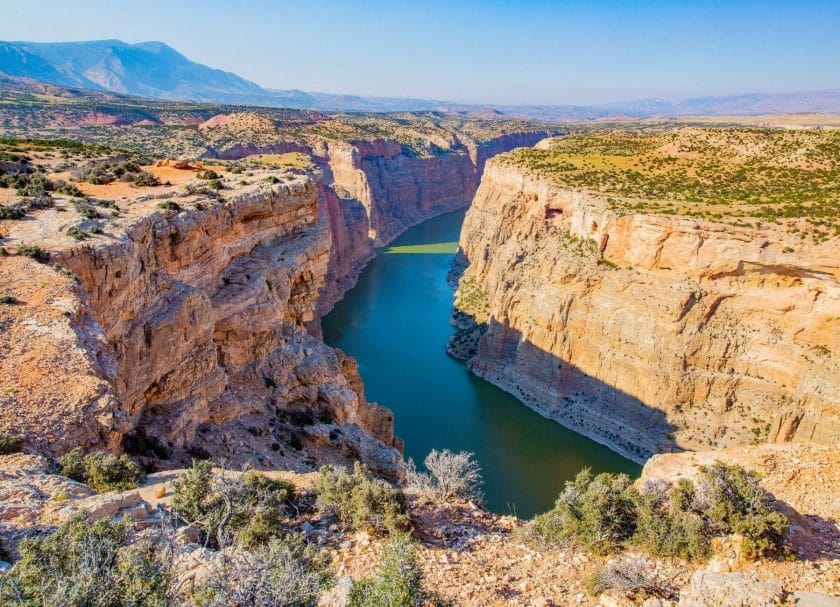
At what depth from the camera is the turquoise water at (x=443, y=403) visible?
23469mm

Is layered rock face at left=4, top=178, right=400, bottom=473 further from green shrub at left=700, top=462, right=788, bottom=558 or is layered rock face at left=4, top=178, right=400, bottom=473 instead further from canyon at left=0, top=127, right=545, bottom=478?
green shrub at left=700, top=462, right=788, bottom=558

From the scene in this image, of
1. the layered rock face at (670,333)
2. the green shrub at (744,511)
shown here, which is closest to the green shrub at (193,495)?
the green shrub at (744,511)

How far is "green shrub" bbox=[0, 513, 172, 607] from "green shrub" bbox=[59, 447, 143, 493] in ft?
6.85

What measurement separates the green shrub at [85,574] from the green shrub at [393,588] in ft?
5.94

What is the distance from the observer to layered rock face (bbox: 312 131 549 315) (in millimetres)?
46594

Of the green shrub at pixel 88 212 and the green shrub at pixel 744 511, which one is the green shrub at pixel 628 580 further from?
the green shrub at pixel 88 212

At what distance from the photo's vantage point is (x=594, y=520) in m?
8.34

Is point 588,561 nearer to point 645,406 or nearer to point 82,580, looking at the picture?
point 82,580

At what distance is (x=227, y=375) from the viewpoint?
1550 cm

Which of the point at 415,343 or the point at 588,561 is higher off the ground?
the point at 588,561

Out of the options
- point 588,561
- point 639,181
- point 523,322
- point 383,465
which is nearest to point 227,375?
point 383,465

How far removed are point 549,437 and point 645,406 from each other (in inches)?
181

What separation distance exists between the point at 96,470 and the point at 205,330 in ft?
23.1

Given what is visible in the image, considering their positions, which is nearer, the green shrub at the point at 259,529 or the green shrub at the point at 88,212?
the green shrub at the point at 259,529
